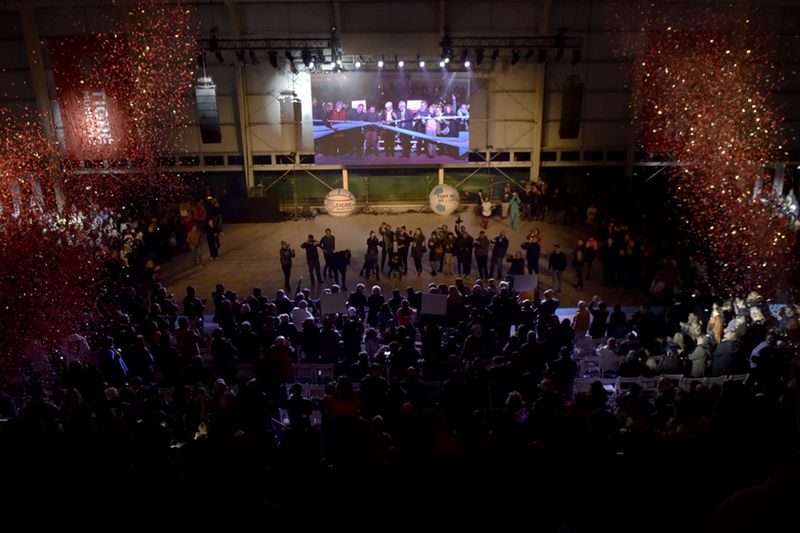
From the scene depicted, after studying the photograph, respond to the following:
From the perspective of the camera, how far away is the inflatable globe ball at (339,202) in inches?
838

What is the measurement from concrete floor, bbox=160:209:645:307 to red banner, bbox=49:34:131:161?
216 inches

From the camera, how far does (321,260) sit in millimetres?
16703

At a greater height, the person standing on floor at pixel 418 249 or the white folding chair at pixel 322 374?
the person standing on floor at pixel 418 249

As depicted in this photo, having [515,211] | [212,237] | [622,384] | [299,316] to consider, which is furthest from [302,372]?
[515,211]

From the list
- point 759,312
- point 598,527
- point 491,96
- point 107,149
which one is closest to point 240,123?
point 107,149

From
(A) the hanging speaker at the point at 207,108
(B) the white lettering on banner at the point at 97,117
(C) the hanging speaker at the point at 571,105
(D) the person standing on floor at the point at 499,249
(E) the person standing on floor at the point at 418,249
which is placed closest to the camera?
(D) the person standing on floor at the point at 499,249

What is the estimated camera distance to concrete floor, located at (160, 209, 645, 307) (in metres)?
14.4

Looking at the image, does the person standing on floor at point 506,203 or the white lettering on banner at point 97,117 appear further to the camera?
the person standing on floor at point 506,203

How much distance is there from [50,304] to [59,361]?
212 cm

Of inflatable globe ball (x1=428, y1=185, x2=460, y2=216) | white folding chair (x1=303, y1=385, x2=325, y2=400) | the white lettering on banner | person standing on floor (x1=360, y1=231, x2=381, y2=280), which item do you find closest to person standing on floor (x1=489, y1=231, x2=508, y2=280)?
person standing on floor (x1=360, y1=231, x2=381, y2=280)

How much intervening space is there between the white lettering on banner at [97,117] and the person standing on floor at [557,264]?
16.4 m

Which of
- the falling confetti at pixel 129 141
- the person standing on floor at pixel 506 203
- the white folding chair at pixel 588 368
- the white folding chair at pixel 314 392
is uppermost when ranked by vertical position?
the falling confetti at pixel 129 141

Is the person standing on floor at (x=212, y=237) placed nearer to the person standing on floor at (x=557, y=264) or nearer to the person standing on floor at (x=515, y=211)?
the person standing on floor at (x=515, y=211)

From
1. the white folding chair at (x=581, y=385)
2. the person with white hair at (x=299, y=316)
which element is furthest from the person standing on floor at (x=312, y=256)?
the white folding chair at (x=581, y=385)
